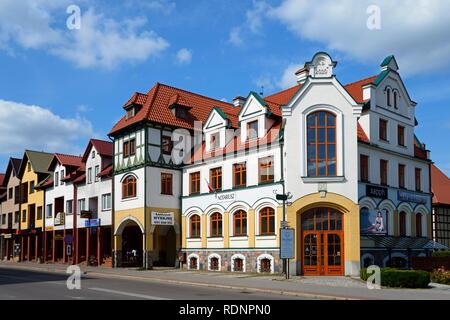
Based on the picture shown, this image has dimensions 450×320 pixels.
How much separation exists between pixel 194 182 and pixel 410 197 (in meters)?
14.4

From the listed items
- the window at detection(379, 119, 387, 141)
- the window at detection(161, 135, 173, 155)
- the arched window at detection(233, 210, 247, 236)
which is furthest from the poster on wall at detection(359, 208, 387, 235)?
the window at detection(161, 135, 173, 155)

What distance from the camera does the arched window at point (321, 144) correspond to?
29875 mm

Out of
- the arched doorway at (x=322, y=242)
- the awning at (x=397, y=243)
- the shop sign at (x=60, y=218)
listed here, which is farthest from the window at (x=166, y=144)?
the awning at (x=397, y=243)

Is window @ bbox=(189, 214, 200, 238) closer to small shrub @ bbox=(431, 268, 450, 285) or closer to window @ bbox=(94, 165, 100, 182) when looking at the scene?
window @ bbox=(94, 165, 100, 182)

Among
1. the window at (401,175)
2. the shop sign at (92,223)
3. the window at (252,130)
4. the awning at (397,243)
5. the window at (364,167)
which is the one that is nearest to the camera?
the awning at (397,243)

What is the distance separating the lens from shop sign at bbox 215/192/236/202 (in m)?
34.7

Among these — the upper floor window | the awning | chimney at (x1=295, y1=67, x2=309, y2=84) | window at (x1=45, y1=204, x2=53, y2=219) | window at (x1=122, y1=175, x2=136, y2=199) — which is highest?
chimney at (x1=295, y1=67, x2=309, y2=84)

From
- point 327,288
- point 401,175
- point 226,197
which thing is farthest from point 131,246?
point 327,288

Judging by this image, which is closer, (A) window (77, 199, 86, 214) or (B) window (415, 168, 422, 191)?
A: (B) window (415, 168, 422, 191)

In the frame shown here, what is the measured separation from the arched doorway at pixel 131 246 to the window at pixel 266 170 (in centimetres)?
1239

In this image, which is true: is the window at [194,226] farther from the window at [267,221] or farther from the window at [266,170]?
the window at [266,170]

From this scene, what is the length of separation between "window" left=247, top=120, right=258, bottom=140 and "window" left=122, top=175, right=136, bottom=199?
9264 mm
